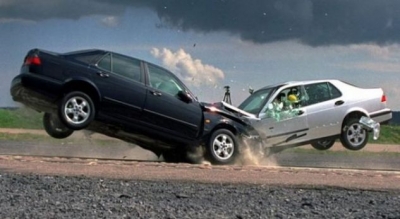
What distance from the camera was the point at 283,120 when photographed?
1512 centimetres

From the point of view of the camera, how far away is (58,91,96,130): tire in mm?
12969

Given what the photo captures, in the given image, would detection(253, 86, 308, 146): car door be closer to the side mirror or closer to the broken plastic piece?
the broken plastic piece

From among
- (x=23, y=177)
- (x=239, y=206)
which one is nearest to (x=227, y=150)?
(x=23, y=177)

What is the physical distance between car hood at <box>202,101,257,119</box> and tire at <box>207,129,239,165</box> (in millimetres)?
386

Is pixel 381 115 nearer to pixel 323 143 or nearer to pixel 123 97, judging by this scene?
pixel 323 143

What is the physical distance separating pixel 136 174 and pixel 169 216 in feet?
11.5

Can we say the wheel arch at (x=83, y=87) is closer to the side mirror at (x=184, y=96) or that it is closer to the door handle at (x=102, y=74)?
the door handle at (x=102, y=74)

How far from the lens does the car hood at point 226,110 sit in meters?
13.9

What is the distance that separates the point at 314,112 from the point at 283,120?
726 mm

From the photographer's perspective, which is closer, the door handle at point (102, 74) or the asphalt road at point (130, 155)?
the door handle at point (102, 74)

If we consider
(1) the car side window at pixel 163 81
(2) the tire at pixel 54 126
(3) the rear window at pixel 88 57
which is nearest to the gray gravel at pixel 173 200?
(3) the rear window at pixel 88 57

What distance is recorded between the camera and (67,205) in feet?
25.3

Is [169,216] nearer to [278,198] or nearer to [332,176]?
[278,198]

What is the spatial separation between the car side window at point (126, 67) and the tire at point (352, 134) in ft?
15.8
